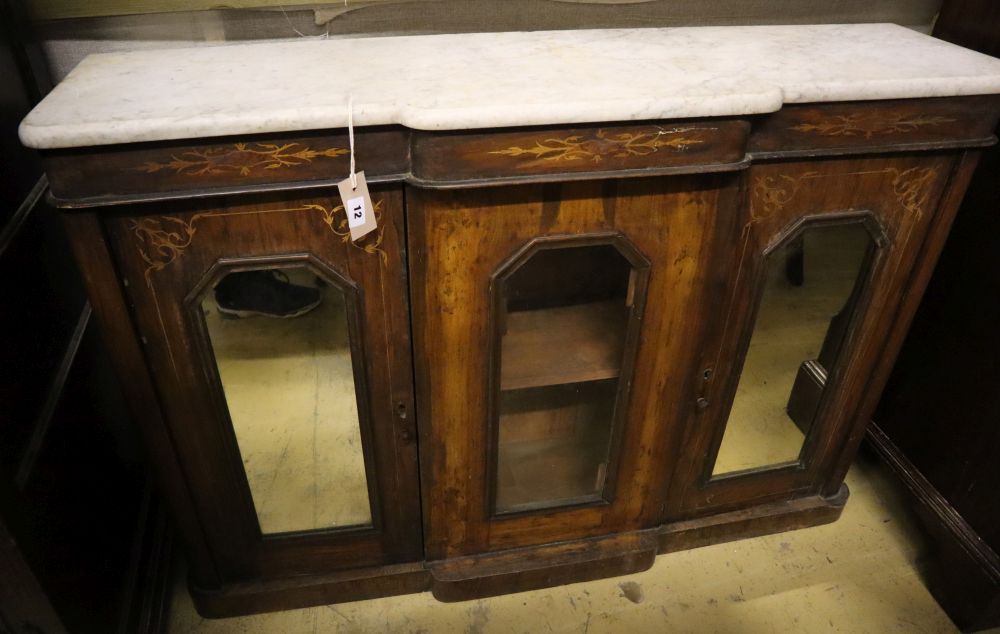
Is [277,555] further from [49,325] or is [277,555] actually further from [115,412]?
[49,325]

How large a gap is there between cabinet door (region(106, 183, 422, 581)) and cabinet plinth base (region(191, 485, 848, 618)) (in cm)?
3

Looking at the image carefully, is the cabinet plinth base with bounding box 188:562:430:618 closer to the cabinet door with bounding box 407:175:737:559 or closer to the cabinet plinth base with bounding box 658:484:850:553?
the cabinet door with bounding box 407:175:737:559

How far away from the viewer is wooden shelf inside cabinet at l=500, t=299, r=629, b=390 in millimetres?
1072

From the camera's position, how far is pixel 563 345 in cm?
113

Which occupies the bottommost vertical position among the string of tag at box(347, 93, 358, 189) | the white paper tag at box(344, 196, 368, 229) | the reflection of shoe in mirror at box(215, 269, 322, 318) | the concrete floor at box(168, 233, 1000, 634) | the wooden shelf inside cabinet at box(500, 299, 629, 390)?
the concrete floor at box(168, 233, 1000, 634)

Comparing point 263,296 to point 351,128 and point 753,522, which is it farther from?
point 753,522

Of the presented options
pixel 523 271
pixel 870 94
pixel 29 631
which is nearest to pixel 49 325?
pixel 29 631

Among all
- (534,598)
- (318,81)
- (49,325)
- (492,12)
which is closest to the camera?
(318,81)

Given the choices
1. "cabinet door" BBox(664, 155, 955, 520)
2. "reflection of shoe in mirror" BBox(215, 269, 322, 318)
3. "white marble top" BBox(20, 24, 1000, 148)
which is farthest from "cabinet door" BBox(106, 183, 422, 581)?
"cabinet door" BBox(664, 155, 955, 520)

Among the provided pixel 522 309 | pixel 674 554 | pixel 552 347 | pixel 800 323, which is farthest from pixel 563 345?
pixel 674 554

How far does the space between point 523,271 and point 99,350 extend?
0.76m

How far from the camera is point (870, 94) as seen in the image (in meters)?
0.93

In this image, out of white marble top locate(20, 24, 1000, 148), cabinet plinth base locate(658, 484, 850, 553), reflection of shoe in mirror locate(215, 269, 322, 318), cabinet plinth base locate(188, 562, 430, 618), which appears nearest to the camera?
white marble top locate(20, 24, 1000, 148)

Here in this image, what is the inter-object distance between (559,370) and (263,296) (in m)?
0.46
